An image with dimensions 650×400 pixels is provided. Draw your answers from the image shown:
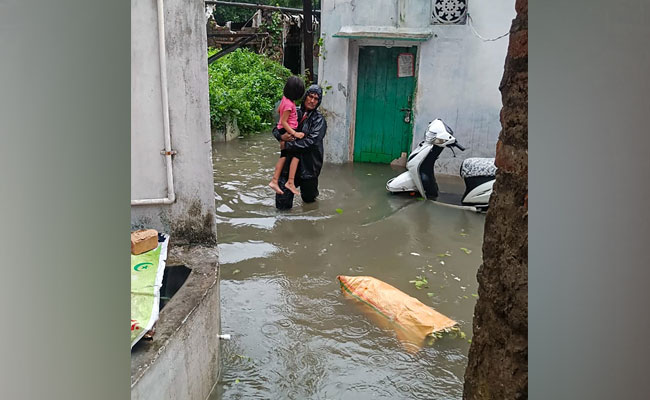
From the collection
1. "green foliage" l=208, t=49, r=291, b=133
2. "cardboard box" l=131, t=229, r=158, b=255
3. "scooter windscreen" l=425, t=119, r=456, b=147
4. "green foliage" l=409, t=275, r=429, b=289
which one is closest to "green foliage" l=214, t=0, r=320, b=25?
"green foliage" l=208, t=49, r=291, b=133

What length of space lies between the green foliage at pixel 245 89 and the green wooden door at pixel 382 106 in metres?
3.57

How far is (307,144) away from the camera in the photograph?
7.34m

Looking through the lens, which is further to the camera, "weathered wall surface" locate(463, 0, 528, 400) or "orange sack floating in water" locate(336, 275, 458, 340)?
"orange sack floating in water" locate(336, 275, 458, 340)

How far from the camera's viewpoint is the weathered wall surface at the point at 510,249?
1.75 meters

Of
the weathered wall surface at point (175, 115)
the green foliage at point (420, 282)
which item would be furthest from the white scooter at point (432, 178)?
the weathered wall surface at point (175, 115)

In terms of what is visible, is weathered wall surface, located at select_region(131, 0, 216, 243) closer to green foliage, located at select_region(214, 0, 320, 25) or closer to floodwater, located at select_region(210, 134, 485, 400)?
floodwater, located at select_region(210, 134, 485, 400)

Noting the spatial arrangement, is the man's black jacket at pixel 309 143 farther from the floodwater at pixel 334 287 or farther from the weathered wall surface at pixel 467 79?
the weathered wall surface at pixel 467 79

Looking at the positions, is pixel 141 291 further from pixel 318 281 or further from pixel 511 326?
pixel 318 281

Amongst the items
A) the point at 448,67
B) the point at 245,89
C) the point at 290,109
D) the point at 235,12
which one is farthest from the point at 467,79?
the point at 235,12

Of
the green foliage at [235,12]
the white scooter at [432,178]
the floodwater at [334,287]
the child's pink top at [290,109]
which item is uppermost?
the green foliage at [235,12]

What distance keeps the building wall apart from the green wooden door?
13.4 inches

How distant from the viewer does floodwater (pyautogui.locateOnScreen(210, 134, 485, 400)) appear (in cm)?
382

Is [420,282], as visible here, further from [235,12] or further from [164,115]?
[235,12]
